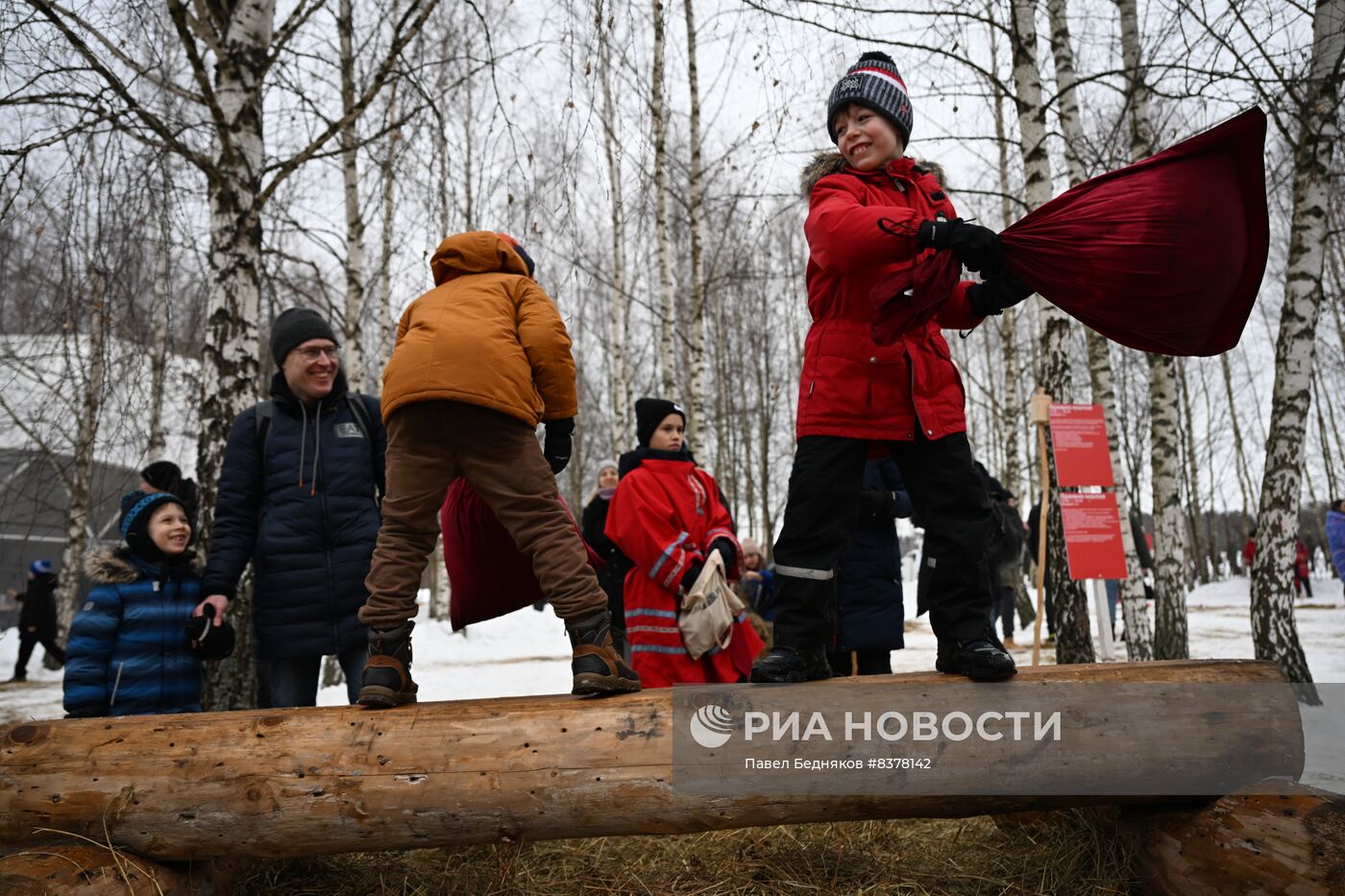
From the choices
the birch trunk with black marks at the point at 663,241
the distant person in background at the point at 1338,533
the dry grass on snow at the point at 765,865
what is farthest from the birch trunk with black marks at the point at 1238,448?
the dry grass on snow at the point at 765,865

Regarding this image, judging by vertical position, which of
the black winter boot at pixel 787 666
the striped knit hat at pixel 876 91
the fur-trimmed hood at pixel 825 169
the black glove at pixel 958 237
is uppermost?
the striped knit hat at pixel 876 91

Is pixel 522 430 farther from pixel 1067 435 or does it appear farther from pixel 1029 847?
pixel 1067 435

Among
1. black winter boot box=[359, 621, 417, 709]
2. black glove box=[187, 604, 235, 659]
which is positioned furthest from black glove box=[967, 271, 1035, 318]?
black glove box=[187, 604, 235, 659]

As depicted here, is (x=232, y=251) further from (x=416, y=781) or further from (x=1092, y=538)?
(x=1092, y=538)

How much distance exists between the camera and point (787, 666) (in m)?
2.69

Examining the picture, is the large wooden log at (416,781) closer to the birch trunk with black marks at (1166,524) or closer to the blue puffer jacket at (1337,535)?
the birch trunk with black marks at (1166,524)

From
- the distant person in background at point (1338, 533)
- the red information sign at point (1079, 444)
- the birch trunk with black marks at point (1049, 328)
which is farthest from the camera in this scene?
the distant person in background at point (1338, 533)

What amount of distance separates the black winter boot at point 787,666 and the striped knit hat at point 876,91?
1.82 m

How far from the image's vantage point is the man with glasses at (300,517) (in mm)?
3375

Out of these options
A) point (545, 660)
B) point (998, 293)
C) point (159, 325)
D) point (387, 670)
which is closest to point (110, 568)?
point (387, 670)

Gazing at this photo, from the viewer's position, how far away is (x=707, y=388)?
79.8 ft

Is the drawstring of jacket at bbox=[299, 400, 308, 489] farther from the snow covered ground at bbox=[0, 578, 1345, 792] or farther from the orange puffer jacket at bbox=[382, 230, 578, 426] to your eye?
the snow covered ground at bbox=[0, 578, 1345, 792]

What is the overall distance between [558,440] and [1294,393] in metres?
6.26

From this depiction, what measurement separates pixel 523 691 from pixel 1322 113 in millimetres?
8567
